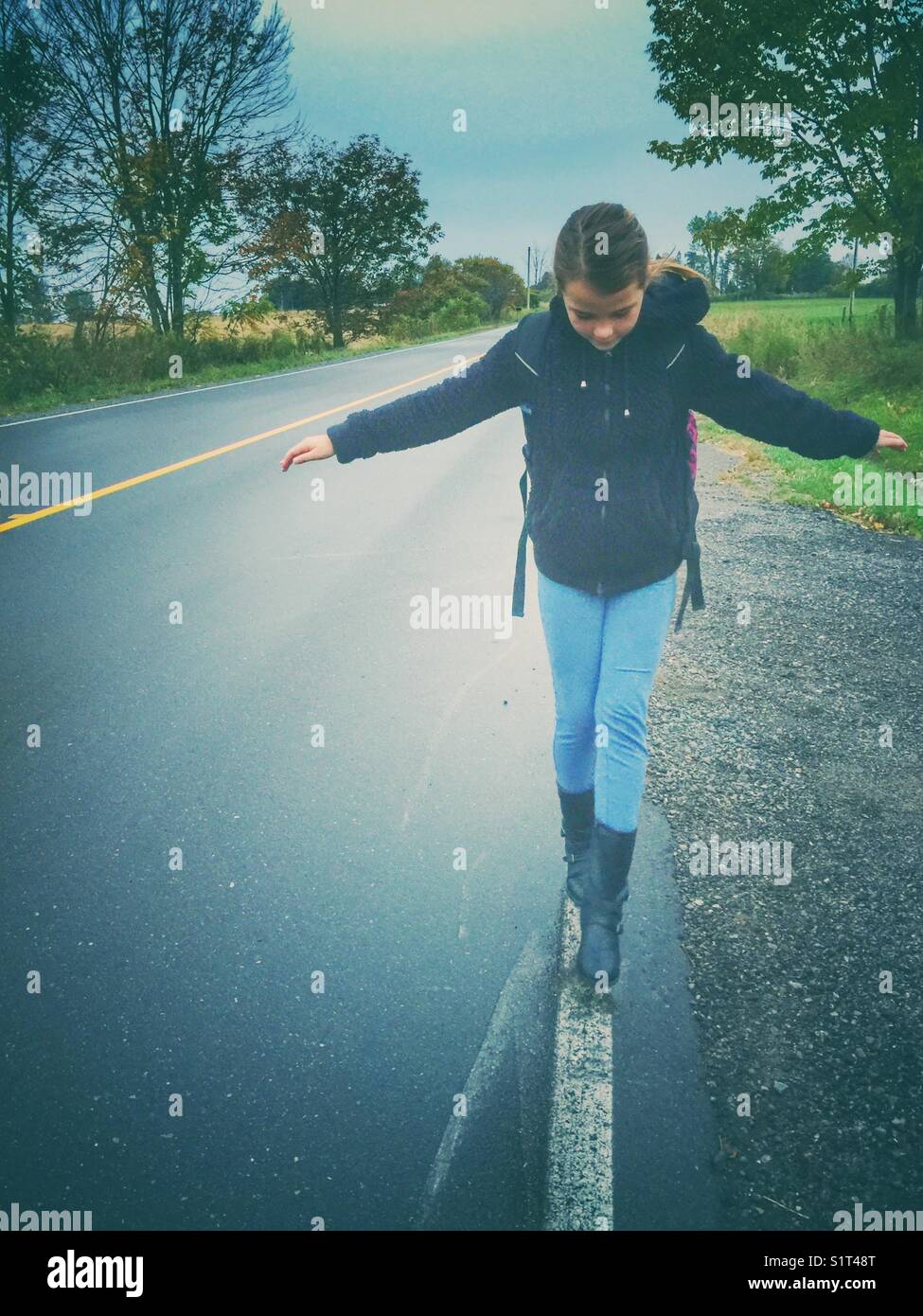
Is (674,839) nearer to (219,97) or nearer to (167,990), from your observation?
(167,990)

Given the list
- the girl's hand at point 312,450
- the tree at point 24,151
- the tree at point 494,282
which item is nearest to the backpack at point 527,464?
the girl's hand at point 312,450

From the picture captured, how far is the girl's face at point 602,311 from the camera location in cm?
235

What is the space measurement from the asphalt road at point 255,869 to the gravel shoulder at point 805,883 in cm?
64

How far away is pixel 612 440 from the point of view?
254 centimetres

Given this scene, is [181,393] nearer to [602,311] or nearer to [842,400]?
[842,400]

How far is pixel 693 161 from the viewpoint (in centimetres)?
1647

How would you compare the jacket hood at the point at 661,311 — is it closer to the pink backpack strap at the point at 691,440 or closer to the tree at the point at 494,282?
the pink backpack strap at the point at 691,440

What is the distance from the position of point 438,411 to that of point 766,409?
3.39ft

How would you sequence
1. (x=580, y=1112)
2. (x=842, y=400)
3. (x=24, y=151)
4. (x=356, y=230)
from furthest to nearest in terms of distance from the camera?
(x=356, y=230), (x=24, y=151), (x=842, y=400), (x=580, y=1112)

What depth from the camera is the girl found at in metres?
2.46

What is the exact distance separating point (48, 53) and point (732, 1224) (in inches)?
1097

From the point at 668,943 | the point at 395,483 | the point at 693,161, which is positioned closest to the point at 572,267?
the point at 668,943

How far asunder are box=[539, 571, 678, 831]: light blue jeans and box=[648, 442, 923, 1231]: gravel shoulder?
55cm

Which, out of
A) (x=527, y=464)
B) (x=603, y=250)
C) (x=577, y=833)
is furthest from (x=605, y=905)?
(x=603, y=250)
